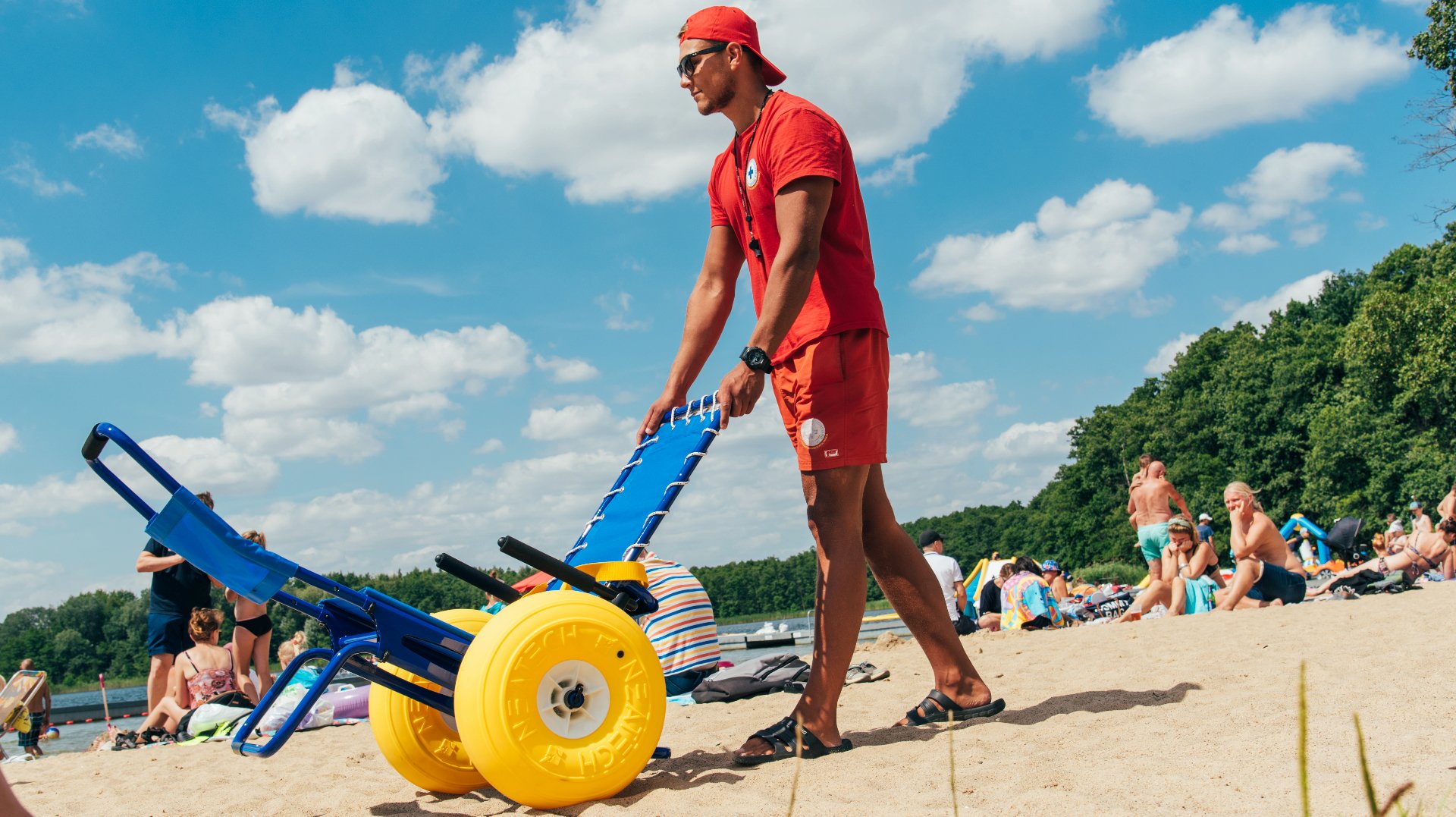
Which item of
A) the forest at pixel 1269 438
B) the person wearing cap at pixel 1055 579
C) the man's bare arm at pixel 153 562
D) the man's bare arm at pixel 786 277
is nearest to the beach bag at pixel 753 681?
the man's bare arm at pixel 786 277

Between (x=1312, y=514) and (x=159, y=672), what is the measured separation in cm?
4544

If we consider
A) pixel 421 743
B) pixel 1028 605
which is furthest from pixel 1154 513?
pixel 421 743

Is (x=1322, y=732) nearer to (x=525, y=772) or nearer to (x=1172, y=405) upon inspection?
(x=525, y=772)

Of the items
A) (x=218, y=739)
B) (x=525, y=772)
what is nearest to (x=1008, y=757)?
(x=525, y=772)

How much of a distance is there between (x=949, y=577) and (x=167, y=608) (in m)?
7.70

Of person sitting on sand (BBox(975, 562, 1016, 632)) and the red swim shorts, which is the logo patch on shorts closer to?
the red swim shorts

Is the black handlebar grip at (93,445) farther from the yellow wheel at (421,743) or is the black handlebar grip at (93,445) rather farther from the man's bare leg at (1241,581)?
the man's bare leg at (1241,581)

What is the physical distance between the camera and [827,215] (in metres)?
3.49

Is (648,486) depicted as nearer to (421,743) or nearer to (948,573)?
(421,743)

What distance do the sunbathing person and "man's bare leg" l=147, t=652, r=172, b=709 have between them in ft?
33.6

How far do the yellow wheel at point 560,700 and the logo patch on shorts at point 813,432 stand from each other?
0.81m

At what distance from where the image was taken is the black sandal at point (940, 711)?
152 inches

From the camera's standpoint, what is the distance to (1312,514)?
43.2m

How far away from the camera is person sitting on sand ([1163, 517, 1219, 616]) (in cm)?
988
